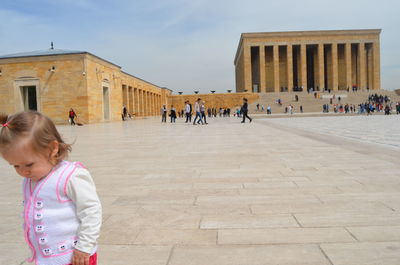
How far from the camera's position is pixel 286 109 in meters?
47.8

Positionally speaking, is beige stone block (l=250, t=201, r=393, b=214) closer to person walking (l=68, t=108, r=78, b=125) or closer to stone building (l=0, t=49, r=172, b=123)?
person walking (l=68, t=108, r=78, b=125)

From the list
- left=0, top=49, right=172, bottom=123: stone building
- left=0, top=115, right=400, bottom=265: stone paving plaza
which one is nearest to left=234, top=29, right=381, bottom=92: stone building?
left=0, top=49, right=172, bottom=123: stone building

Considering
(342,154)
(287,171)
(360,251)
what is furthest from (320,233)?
(342,154)

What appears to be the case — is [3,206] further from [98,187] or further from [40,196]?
[40,196]

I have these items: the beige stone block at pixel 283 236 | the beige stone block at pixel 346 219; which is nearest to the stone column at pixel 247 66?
the beige stone block at pixel 346 219

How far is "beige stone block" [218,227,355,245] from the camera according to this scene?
112 inches

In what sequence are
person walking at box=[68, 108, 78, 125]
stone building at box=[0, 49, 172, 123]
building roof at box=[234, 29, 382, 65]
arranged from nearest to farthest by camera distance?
person walking at box=[68, 108, 78, 125], stone building at box=[0, 49, 172, 123], building roof at box=[234, 29, 382, 65]

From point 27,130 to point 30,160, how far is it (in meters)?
0.14

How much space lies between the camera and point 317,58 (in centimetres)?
6075

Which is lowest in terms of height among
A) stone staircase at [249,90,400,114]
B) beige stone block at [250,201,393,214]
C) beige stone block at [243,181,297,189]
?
beige stone block at [250,201,393,214]

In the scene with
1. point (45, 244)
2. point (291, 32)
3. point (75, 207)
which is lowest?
point (45, 244)

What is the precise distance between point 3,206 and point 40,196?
2.97 metres

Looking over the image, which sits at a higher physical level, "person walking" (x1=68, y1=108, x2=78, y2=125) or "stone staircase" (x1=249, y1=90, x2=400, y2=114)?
"stone staircase" (x1=249, y1=90, x2=400, y2=114)

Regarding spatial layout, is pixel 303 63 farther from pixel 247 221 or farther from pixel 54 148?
pixel 54 148
